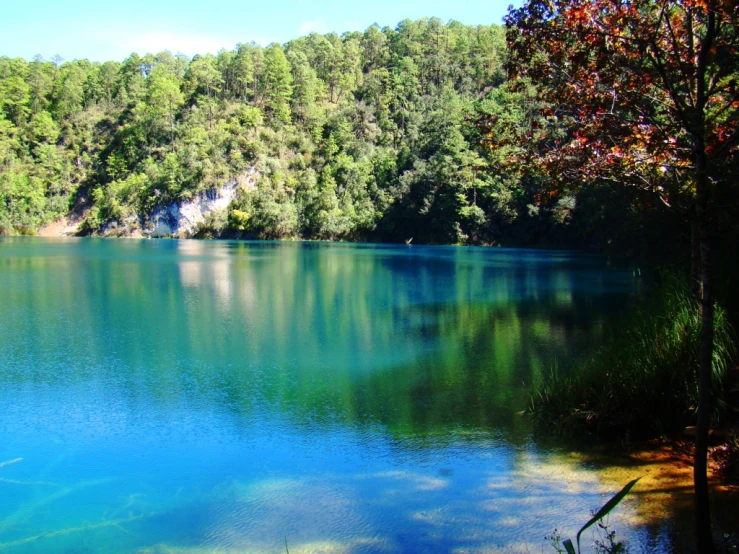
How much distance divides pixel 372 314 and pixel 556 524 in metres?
13.2

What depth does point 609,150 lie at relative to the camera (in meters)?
4.88

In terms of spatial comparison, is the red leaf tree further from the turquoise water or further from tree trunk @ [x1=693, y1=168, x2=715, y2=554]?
the turquoise water

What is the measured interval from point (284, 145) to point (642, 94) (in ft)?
283

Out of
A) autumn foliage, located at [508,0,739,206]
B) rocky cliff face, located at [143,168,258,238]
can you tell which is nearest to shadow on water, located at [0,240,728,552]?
autumn foliage, located at [508,0,739,206]

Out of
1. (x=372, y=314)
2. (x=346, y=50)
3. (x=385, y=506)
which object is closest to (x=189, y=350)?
(x=372, y=314)

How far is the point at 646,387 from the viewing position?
7.52 m

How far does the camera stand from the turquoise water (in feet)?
18.9

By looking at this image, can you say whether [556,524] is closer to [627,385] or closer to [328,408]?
[627,385]

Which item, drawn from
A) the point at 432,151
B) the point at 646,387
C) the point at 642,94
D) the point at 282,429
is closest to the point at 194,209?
the point at 432,151

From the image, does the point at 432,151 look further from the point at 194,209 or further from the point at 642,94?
the point at 642,94

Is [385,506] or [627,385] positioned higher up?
[627,385]

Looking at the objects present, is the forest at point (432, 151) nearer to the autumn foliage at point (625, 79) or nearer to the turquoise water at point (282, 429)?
the autumn foliage at point (625, 79)

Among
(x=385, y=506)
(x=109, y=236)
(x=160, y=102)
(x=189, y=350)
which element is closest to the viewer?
(x=385, y=506)

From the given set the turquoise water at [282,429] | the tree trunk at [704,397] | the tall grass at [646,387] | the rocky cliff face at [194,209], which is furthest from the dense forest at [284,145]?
the tree trunk at [704,397]
